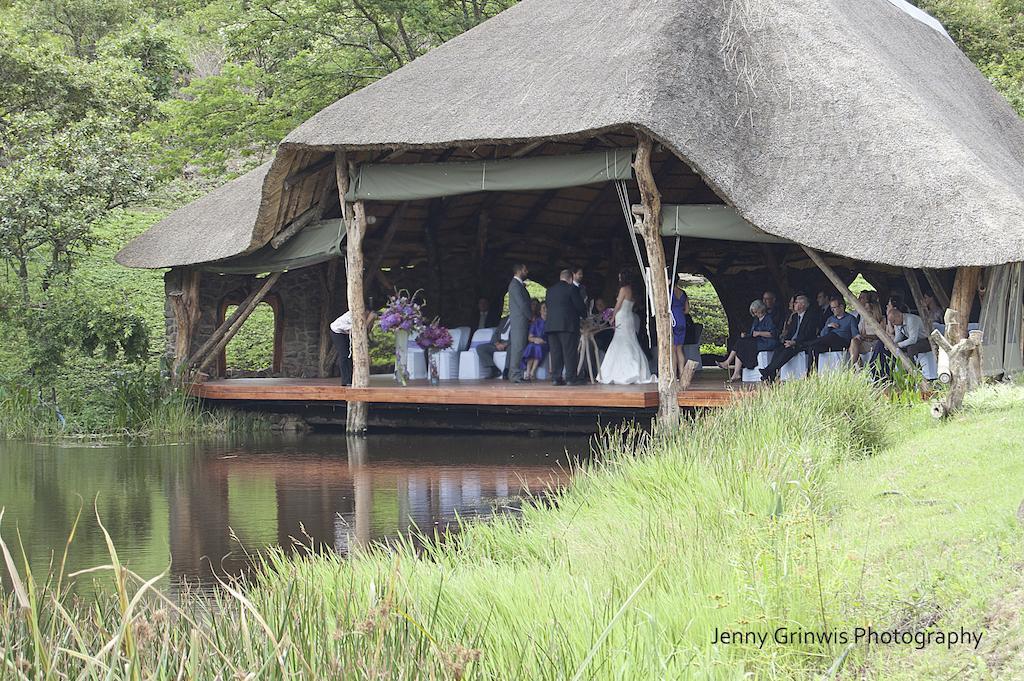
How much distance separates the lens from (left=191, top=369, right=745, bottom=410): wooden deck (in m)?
12.8

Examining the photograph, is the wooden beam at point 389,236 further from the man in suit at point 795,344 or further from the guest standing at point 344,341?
the man in suit at point 795,344

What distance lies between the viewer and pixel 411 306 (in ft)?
51.0

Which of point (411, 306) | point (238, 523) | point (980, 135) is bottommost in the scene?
point (238, 523)

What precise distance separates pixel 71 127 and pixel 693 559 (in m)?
14.5

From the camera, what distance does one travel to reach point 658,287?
1271cm

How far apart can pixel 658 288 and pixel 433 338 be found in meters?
3.94

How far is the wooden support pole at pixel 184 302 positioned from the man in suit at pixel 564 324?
204 inches

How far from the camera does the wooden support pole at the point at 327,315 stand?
19000mm

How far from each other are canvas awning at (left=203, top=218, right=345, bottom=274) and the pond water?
2.38m

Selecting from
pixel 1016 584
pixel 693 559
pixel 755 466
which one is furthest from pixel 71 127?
pixel 1016 584

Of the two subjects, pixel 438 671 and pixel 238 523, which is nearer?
pixel 438 671

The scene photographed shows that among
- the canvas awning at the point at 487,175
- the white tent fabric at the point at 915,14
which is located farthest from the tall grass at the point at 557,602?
the white tent fabric at the point at 915,14

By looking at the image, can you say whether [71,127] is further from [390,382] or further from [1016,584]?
[1016,584]

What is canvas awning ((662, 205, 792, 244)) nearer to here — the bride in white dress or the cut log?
the bride in white dress
